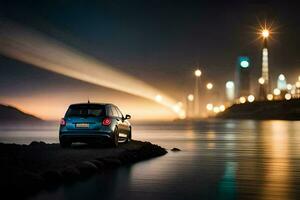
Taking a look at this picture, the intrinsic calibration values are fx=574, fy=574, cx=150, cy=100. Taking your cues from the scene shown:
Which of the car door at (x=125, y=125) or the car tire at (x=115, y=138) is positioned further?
the car door at (x=125, y=125)

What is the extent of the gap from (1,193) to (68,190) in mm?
1788

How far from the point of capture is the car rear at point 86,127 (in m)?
23.1

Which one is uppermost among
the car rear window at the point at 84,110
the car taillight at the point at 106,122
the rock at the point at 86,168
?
the car rear window at the point at 84,110

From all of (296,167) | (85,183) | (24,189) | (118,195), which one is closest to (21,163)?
(85,183)

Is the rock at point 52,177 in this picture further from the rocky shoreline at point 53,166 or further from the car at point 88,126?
the car at point 88,126

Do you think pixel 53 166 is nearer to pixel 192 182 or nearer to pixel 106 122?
pixel 192 182

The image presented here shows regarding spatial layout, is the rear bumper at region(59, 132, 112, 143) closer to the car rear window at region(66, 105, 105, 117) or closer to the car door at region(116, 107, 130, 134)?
the car rear window at region(66, 105, 105, 117)

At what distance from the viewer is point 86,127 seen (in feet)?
76.1

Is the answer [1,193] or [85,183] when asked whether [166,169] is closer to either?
[85,183]

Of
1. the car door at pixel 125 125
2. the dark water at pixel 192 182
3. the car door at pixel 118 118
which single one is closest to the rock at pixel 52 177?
the dark water at pixel 192 182

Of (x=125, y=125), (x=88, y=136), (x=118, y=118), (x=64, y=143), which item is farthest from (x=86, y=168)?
(x=125, y=125)

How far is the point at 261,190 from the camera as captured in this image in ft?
41.4

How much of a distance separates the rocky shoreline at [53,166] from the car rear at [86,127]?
134 cm

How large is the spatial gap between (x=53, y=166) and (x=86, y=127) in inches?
282
